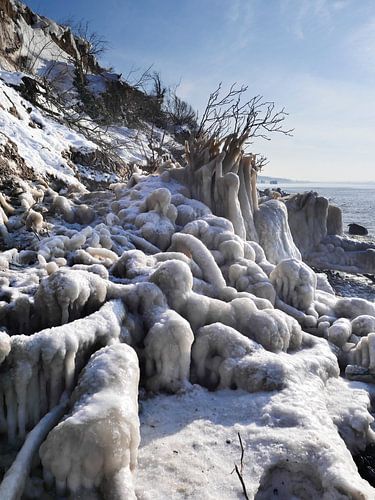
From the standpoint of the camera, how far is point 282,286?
20.2 ft

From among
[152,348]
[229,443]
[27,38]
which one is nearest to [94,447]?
[229,443]

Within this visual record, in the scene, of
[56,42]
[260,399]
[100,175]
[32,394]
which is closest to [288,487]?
[260,399]

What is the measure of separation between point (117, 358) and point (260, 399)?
1.44 metres

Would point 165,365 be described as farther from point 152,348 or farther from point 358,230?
point 358,230

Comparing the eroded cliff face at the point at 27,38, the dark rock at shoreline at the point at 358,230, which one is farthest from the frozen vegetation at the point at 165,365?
the dark rock at shoreline at the point at 358,230

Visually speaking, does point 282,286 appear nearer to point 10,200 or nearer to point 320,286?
point 320,286

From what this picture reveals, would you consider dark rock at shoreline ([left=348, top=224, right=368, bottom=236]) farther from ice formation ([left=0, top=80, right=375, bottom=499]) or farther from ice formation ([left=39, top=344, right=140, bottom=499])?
ice formation ([left=39, top=344, right=140, bottom=499])

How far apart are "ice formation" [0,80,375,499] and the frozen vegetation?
14mm

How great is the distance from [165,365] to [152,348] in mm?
208

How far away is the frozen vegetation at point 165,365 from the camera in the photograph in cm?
271

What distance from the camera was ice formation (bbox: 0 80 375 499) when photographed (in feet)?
8.78

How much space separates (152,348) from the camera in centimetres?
379

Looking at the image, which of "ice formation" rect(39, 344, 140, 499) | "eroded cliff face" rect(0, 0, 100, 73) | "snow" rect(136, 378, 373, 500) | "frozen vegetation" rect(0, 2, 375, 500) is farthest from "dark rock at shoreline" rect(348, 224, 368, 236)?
"ice formation" rect(39, 344, 140, 499)

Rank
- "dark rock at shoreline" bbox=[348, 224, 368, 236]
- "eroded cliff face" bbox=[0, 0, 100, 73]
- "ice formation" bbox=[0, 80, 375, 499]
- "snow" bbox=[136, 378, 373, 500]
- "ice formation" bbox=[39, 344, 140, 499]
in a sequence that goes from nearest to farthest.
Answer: "ice formation" bbox=[39, 344, 140, 499] < "ice formation" bbox=[0, 80, 375, 499] < "snow" bbox=[136, 378, 373, 500] < "eroded cliff face" bbox=[0, 0, 100, 73] < "dark rock at shoreline" bbox=[348, 224, 368, 236]
